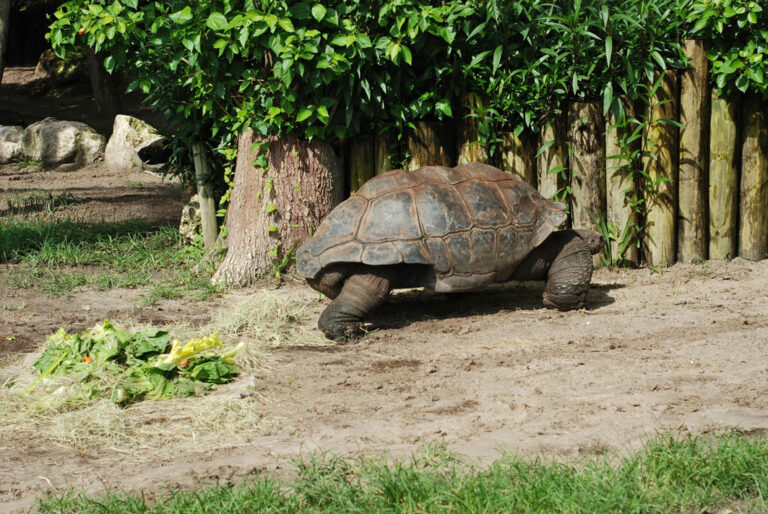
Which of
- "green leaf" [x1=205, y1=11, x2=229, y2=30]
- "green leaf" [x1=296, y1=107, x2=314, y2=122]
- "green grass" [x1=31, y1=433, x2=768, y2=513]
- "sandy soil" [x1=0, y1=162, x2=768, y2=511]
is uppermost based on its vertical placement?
"green leaf" [x1=205, y1=11, x2=229, y2=30]

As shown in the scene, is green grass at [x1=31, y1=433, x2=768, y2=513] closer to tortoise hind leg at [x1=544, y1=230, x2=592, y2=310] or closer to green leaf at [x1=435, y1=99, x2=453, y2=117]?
tortoise hind leg at [x1=544, y1=230, x2=592, y2=310]

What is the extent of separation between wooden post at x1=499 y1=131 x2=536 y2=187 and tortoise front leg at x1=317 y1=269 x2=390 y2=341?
2.04 meters

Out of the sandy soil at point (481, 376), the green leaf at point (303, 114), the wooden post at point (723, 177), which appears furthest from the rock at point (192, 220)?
the wooden post at point (723, 177)

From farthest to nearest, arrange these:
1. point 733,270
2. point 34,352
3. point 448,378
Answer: point 733,270
point 34,352
point 448,378

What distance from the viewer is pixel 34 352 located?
5.92 metres

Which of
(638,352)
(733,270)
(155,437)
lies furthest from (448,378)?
(733,270)

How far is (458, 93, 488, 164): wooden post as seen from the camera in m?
7.49

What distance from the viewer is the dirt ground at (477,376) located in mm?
4012

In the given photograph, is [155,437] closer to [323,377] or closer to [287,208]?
[323,377]

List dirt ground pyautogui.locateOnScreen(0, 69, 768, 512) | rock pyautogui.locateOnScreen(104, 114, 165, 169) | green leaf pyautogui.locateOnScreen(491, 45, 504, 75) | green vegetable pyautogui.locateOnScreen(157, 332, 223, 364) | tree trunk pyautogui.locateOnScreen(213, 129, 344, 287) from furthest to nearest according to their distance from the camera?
rock pyautogui.locateOnScreen(104, 114, 165, 169) → tree trunk pyautogui.locateOnScreen(213, 129, 344, 287) → green leaf pyautogui.locateOnScreen(491, 45, 504, 75) → green vegetable pyautogui.locateOnScreen(157, 332, 223, 364) → dirt ground pyautogui.locateOnScreen(0, 69, 768, 512)

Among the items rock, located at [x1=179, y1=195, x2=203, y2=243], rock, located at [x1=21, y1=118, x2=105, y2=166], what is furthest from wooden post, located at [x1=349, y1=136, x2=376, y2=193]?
rock, located at [x1=21, y1=118, x2=105, y2=166]

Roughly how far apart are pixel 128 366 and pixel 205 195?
3512 millimetres

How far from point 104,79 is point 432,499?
57.3 ft

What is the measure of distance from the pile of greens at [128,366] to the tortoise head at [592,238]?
2.93 meters
